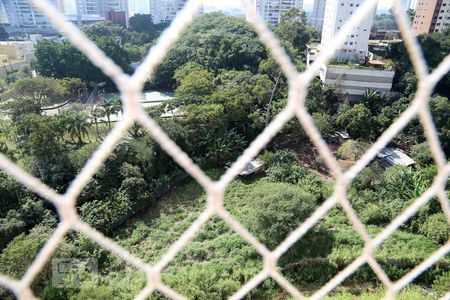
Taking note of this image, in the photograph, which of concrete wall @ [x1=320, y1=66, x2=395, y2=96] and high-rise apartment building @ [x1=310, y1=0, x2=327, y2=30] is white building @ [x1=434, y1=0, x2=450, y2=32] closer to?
concrete wall @ [x1=320, y1=66, x2=395, y2=96]

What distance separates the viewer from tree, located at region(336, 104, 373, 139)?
615 centimetres

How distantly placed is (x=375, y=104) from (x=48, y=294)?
22.3 feet

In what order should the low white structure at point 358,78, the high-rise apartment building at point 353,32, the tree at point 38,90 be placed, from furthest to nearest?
1. the high-rise apartment building at point 353,32
2. the low white structure at point 358,78
3. the tree at point 38,90

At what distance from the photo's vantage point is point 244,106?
6301 millimetres

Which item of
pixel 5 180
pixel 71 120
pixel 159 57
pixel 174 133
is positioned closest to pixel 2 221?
pixel 5 180

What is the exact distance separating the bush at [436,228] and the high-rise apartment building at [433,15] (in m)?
11.9

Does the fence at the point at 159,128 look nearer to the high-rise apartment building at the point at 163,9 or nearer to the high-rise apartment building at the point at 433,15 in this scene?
the high-rise apartment building at the point at 433,15

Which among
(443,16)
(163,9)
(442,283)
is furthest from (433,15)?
(163,9)

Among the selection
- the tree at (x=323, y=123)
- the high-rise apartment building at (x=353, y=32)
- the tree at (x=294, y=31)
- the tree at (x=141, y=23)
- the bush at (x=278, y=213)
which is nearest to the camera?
the bush at (x=278, y=213)

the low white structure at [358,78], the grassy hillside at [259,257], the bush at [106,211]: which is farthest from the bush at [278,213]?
the low white structure at [358,78]

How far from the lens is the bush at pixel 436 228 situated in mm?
3723

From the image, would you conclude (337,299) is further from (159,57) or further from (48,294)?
(159,57)

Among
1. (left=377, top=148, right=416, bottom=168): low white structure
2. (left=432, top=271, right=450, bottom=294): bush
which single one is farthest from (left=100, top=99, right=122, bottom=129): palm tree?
(left=432, top=271, right=450, bottom=294): bush

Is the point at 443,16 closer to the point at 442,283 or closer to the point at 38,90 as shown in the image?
the point at 442,283
